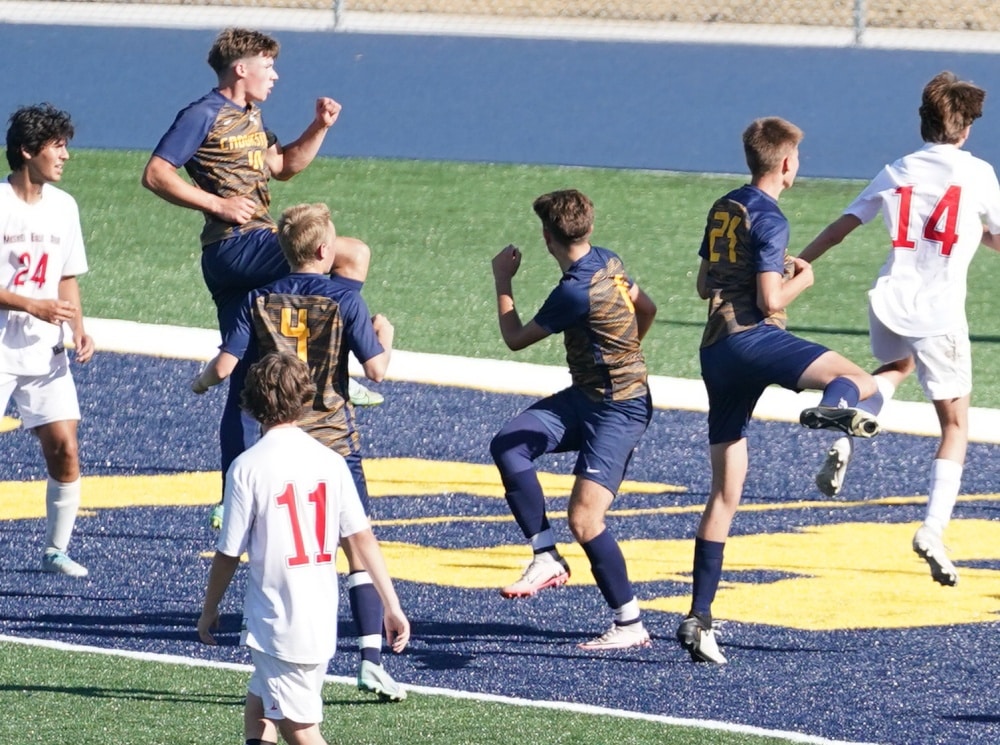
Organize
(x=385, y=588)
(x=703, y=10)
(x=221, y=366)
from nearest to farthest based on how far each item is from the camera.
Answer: (x=385, y=588), (x=221, y=366), (x=703, y=10)

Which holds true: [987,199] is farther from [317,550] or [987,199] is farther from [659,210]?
[659,210]

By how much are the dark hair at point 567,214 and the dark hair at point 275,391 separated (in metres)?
2.06

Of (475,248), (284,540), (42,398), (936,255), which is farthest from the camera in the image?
(475,248)

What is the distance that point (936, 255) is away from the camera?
7.89 meters

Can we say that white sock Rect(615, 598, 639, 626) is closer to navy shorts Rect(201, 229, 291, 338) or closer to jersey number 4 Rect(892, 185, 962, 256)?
jersey number 4 Rect(892, 185, 962, 256)

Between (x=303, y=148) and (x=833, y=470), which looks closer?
(x=833, y=470)

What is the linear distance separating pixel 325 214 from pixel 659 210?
11820 millimetres

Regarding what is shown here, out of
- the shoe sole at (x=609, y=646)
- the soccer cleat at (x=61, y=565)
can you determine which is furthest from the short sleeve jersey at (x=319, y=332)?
the soccer cleat at (x=61, y=565)

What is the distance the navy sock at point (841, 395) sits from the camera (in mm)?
7418

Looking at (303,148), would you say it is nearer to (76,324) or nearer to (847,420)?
(76,324)

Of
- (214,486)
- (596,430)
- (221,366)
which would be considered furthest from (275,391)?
(214,486)

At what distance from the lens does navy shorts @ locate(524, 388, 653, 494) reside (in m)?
7.73

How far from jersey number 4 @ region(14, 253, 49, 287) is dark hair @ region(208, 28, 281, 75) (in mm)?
1022

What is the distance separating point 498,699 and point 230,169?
256 cm
